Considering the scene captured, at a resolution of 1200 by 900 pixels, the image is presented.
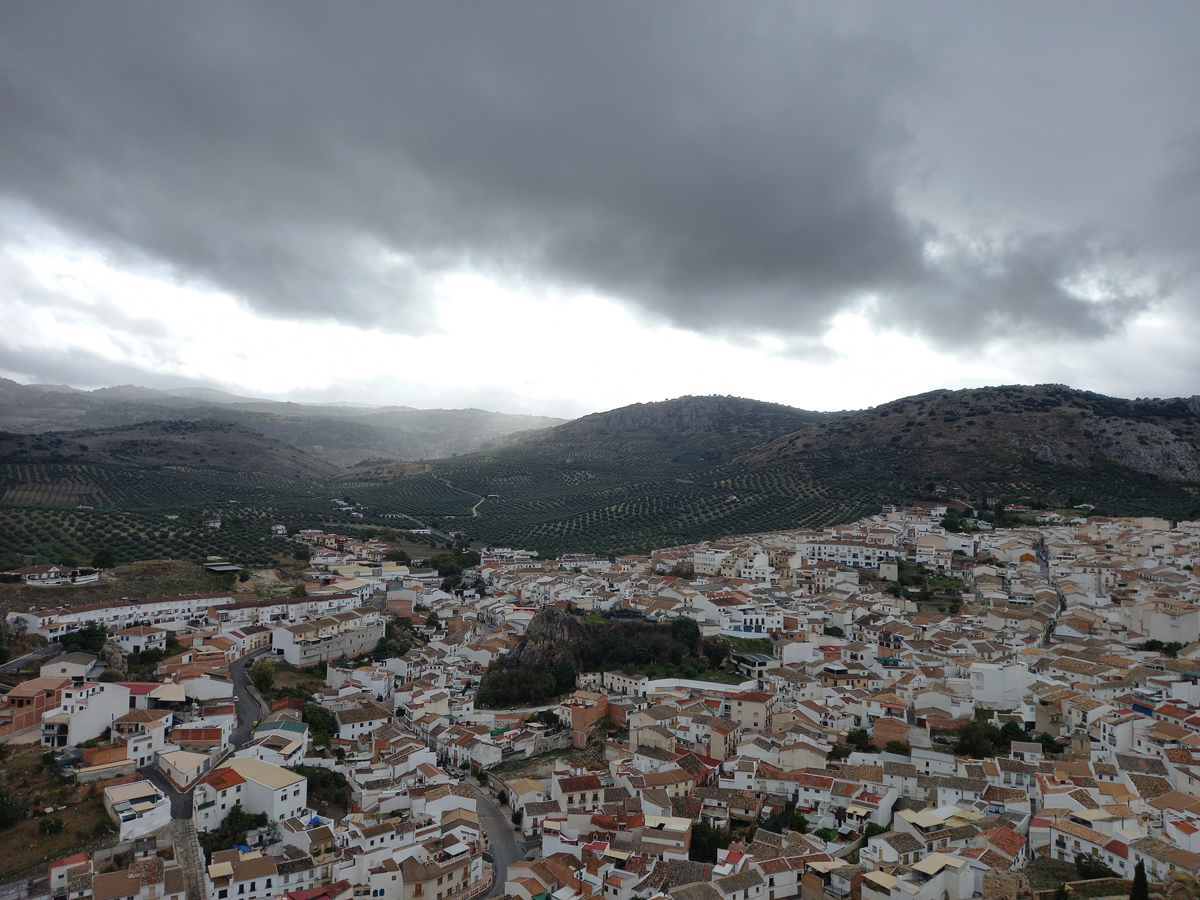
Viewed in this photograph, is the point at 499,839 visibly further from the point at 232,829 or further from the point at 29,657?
the point at 29,657

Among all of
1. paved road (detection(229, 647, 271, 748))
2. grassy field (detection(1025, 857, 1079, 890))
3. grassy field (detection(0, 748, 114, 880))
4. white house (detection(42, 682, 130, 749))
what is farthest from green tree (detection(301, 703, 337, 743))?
grassy field (detection(1025, 857, 1079, 890))

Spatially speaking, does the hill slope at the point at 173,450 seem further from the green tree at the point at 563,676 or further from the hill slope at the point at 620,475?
the green tree at the point at 563,676

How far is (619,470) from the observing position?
104125mm

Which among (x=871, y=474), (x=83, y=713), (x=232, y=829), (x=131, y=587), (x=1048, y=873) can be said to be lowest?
(x=232, y=829)

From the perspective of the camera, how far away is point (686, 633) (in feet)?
117

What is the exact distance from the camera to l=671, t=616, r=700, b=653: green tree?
3556cm

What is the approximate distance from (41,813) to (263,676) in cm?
1039

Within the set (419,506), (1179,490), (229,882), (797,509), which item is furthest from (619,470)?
(229,882)

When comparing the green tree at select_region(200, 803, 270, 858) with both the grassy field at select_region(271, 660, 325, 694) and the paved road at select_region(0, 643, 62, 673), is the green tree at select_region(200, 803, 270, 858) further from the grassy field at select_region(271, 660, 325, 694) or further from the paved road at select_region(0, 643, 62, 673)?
the paved road at select_region(0, 643, 62, 673)

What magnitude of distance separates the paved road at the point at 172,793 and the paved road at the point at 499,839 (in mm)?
8121

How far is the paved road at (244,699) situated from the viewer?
80.5ft

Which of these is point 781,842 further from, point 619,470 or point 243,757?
point 619,470

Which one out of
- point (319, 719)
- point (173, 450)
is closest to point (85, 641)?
point (319, 719)

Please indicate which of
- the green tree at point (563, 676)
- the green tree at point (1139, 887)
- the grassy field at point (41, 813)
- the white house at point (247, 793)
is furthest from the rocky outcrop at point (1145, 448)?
the grassy field at point (41, 813)
